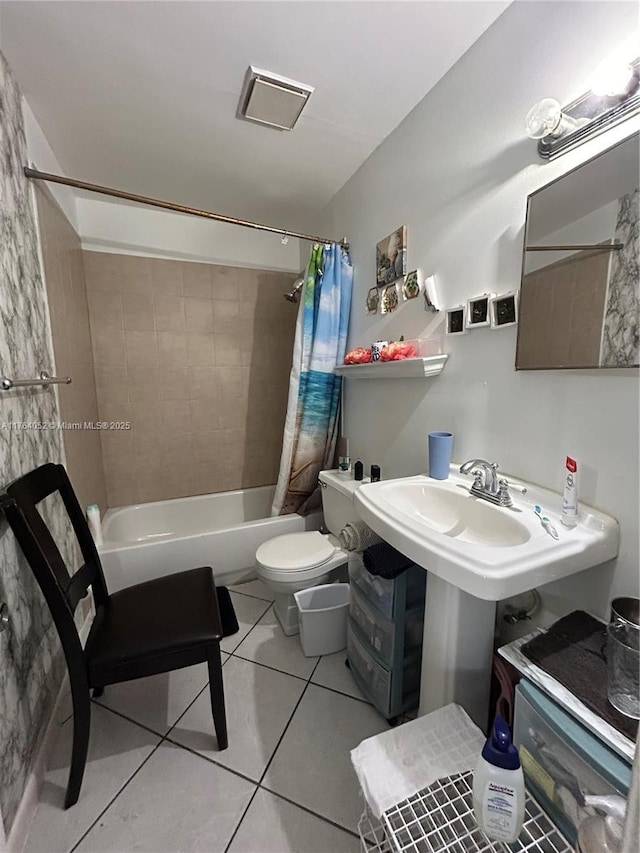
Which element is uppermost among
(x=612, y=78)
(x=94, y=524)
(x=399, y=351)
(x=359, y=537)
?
(x=612, y=78)

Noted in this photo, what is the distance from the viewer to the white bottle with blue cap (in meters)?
0.62

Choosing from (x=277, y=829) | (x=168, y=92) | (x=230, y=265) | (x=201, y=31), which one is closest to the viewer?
(x=277, y=829)

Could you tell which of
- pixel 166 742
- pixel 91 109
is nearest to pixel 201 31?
pixel 91 109

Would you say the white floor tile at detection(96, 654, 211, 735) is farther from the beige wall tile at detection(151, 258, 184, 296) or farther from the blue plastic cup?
the beige wall tile at detection(151, 258, 184, 296)

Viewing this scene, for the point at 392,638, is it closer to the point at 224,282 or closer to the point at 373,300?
the point at 373,300

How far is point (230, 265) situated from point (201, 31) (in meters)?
1.44

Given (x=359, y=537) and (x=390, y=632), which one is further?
(x=359, y=537)

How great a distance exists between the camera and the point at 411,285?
1.51m

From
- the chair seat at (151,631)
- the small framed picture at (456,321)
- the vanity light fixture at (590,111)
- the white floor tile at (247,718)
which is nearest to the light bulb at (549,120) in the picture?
the vanity light fixture at (590,111)

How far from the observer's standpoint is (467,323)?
1.23 m

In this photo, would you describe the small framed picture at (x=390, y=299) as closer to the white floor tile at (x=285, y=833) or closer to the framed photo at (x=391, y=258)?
the framed photo at (x=391, y=258)

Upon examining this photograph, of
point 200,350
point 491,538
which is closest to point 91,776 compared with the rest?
point 491,538

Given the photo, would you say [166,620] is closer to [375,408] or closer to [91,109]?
[375,408]

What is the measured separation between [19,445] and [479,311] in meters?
1.61
